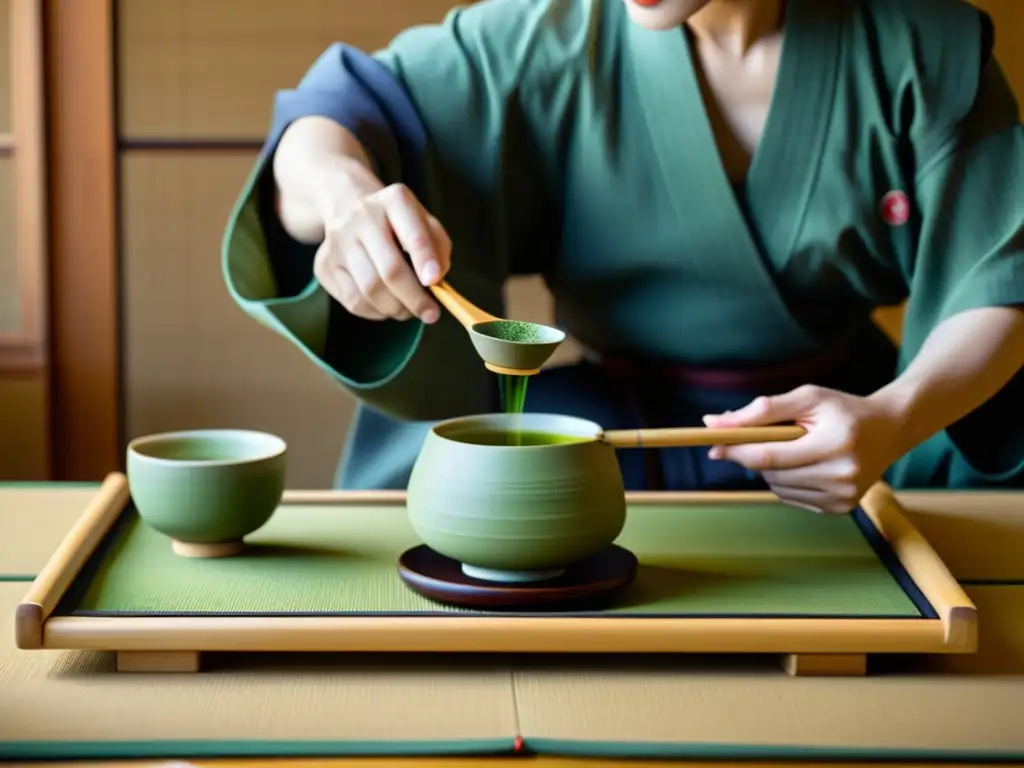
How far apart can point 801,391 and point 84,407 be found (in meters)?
2.19

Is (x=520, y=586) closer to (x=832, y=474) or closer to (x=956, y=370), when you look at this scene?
(x=832, y=474)

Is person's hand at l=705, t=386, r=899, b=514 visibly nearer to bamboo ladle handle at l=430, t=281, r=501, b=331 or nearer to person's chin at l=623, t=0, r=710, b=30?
bamboo ladle handle at l=430, t=281, r=501, b=331

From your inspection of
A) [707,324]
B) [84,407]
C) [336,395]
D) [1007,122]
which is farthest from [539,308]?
[1007,122]

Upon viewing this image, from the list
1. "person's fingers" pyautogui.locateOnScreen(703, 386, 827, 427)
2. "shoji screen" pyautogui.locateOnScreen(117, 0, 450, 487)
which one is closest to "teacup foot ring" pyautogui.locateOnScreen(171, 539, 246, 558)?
"person's fingers" pyautogui.locateOnScreen(703, 386, 827, 427)

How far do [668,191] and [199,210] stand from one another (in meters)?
1.74

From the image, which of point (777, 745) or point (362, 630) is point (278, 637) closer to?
point (362, 630)

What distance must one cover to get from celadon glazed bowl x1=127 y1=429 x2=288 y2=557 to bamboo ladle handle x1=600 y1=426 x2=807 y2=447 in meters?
0.30

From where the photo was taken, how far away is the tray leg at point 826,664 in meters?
0.94

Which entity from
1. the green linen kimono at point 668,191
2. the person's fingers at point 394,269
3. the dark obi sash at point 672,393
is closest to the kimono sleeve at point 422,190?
the green linen kimono at point 668,191

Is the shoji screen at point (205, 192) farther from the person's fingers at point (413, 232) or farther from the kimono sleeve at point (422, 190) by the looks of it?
the person's fingers at point (413, 232)

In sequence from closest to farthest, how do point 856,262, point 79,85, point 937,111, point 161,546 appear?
point 161,546 < point 937,111 < point 856,262 < point 79,85

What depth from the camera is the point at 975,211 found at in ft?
4.90

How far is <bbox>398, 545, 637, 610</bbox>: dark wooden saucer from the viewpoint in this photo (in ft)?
3.19

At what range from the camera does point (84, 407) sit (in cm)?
297
